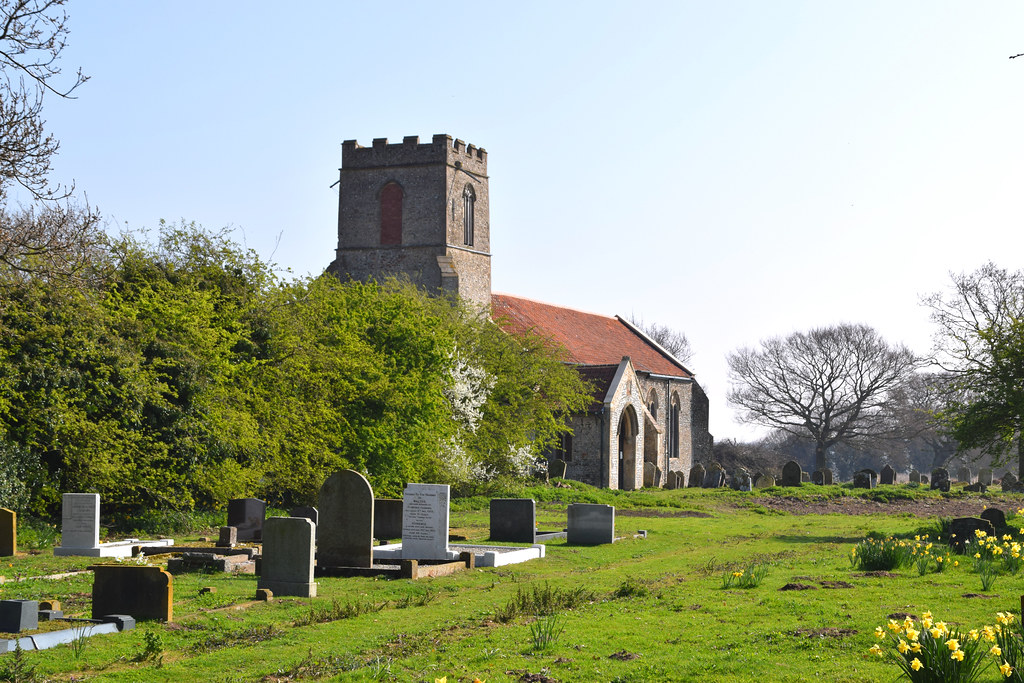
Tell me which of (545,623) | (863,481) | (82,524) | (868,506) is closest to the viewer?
(545,623)

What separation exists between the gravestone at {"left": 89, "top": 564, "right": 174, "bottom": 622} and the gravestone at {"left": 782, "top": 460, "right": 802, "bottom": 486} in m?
34.7

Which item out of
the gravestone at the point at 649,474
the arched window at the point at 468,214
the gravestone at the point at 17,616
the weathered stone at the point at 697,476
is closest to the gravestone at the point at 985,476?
the weathered stone at the point at 697,476

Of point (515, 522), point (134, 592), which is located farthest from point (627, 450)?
point (134, 592)

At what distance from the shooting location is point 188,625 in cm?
1040

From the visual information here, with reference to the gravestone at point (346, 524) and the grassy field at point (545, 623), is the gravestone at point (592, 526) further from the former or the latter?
the gravestone at point (346, 524)

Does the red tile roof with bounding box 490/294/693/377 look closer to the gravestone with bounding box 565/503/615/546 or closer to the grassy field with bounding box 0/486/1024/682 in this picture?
the gravestone with bounding box 565/503/615/546

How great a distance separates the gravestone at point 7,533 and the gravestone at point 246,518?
4.11m

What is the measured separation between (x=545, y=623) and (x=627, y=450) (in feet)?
107

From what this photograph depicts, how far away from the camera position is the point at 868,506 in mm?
33531

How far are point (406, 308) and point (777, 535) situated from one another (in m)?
13.0

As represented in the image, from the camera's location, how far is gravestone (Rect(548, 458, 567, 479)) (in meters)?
37.1

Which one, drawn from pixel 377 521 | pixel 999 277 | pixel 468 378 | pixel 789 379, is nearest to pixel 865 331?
pixel 789 379

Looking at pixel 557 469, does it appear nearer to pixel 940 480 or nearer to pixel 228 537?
pixel 940 480

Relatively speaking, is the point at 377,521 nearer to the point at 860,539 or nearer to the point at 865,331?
the point at 860,539
